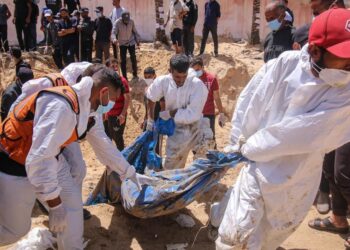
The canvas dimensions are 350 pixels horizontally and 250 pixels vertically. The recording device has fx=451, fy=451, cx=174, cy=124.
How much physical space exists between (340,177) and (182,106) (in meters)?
1.84

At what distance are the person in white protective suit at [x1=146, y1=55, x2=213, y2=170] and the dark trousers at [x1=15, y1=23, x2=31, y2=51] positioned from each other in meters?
6.86

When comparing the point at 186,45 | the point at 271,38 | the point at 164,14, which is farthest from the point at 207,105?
the point at 164,14

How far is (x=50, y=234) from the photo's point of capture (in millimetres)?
3893

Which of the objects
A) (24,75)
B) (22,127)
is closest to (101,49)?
(24,75)

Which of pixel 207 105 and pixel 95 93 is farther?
pixel 207 105

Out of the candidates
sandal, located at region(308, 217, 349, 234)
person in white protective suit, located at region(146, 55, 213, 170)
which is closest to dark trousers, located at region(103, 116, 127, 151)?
person in white protective suit, located at region(146, 55, 213, 170)

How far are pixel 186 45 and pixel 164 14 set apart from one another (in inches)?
116

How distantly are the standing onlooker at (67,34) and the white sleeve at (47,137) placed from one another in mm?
7731

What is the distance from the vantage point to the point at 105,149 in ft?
12.4

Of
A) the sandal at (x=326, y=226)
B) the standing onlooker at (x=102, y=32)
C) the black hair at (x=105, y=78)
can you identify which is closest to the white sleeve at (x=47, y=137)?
the black hair at (x=105, y=78)

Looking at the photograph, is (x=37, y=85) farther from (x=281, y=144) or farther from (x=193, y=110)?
(x=281, y=144)

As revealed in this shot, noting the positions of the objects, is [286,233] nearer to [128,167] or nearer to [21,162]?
[128,167]

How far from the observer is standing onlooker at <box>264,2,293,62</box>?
18.2 ft

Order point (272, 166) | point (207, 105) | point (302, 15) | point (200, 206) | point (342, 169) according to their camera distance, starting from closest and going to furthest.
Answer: point (272, 166), point (342, 169), point (200, 206), point (207, 105), point (302, 15)
